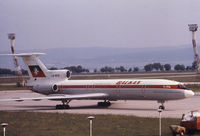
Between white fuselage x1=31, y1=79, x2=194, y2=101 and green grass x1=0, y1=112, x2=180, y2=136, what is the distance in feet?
20.1

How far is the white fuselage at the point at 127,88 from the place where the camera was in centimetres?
2948

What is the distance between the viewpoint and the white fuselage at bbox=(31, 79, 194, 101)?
96.7 feet

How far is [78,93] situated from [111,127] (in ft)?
45.7

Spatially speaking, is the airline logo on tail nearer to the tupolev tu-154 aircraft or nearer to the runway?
the tupolev tu-154 aircraft

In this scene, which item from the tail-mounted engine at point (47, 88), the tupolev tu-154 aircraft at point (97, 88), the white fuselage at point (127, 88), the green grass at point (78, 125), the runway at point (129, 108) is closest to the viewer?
the green grass at point (78, 125)

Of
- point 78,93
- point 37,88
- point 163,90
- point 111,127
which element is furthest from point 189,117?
point 37,88

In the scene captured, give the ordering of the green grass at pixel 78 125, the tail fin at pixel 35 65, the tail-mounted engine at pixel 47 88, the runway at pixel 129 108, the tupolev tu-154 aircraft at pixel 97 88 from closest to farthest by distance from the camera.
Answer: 1. the green grass at pixel 78 125
2. the runway at pixel 129 108
3. the tupolev tu-154 aircraft at pixel 97 88
4. the tail-mounted engine at pixel 47 88
5. the tail fin at pixel 35 65

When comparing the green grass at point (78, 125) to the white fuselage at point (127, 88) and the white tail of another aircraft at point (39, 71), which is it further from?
the white tail of another aircraft at point (39, 71)

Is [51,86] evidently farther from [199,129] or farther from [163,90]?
[199,129]

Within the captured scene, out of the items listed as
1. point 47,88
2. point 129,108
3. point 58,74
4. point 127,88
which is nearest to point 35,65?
point 58,74

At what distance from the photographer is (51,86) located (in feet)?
114

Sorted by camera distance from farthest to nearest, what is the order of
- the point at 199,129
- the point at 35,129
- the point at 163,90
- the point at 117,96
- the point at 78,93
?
1. the point at 78,93
2. the point at 117,96
3. the point at 163,90
4. the point at 35,129
5. the point at 199,129

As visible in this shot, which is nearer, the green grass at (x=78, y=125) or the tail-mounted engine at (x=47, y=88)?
the green grass at (x=78, y=125)

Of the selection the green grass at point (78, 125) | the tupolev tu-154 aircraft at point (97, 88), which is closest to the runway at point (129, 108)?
the tupolev tu-154 aircraft at point (97, 88)
